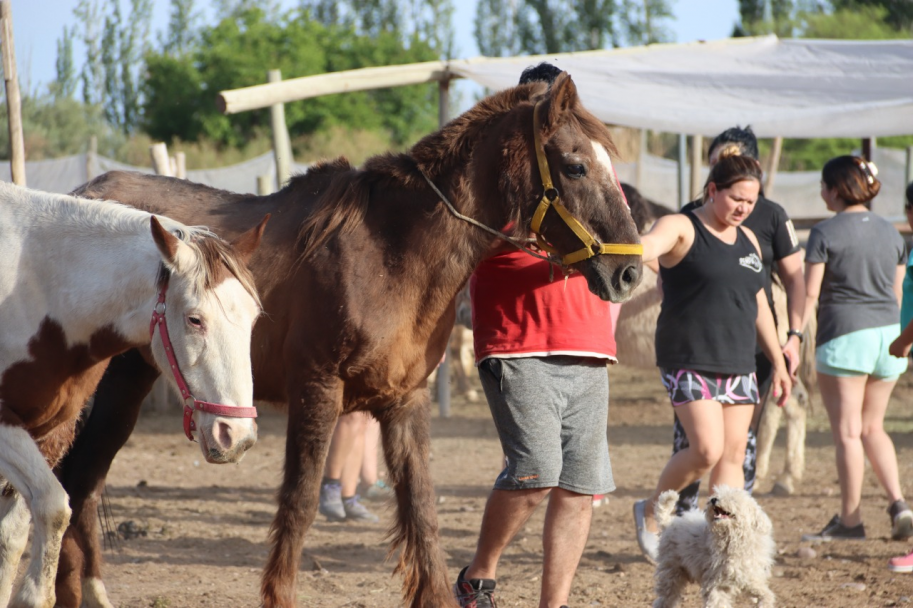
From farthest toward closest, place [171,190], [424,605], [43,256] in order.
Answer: [171,190] → [424,605] → [43,256]

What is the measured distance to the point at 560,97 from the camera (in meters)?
3.19

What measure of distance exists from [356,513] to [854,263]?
353cm

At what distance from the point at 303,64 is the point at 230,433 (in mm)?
35235

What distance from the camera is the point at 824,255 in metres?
5.37

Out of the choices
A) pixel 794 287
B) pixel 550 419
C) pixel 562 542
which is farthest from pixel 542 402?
pixel 794 287

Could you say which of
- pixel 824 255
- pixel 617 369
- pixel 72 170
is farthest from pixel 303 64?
pixel 824 255

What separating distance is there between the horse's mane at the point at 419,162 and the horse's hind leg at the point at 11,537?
135cm

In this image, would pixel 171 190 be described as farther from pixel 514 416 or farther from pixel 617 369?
pixel 617 369

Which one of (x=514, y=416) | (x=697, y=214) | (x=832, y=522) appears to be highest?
(x=697, y=214)

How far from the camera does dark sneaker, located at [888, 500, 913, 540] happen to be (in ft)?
16.8

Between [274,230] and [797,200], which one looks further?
[797,200]

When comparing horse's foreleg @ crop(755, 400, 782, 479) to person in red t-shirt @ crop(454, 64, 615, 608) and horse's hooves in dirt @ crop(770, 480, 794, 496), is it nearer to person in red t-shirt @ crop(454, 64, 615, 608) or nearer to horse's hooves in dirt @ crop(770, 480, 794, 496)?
horse's hooves in dirt @ crop(770, 480, 794, 496)

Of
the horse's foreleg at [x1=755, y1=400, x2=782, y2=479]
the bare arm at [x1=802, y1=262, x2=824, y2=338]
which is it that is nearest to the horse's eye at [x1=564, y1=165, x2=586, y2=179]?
the bare arm at [x1=802, y1=262, x2=824, y2=338]

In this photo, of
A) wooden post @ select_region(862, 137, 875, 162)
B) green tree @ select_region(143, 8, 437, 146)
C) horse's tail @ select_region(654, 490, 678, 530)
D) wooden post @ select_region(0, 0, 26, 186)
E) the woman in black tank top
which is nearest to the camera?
horse's tail @ select_region(654, 490, 678, 530)
